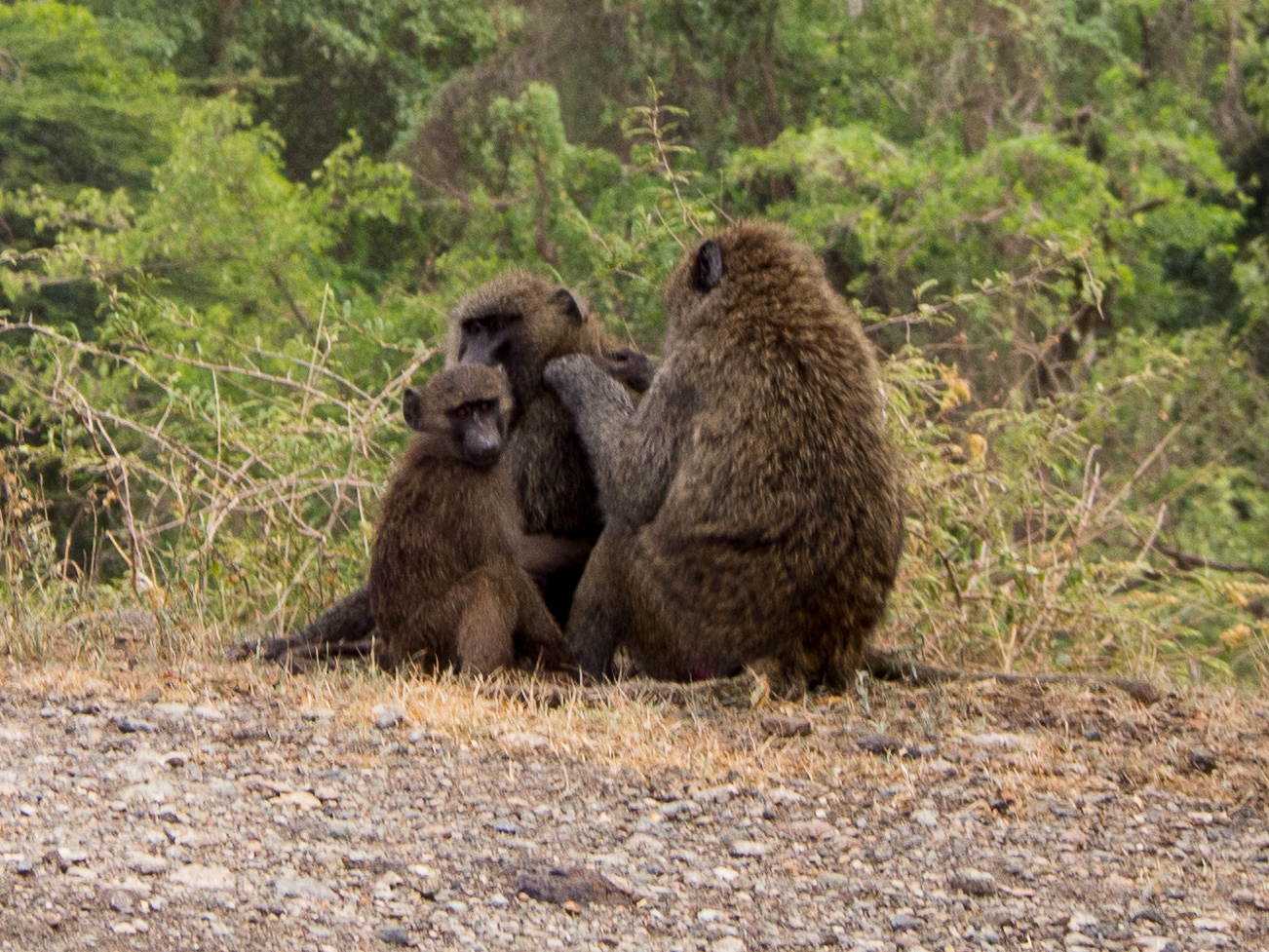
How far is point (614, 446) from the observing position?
4988 mm

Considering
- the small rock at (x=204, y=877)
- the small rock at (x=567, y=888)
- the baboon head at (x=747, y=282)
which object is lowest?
the small rock at (x=204, y=877)

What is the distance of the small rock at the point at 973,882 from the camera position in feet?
10.6

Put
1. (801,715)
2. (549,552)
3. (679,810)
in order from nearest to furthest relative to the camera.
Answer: (679,810), (801,715), (549,552)

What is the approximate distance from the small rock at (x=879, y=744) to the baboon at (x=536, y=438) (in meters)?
1.54

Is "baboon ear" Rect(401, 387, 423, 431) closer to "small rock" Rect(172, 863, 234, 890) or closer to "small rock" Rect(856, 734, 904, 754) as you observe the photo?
"small rock" Rect(856, 734, 904, 754)

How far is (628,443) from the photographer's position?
496 centimetres

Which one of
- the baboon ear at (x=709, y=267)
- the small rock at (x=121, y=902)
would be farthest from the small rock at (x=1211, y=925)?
the baboon ear at (x=709, y=267)

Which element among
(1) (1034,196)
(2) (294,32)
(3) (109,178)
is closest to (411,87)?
(2) (294,32)

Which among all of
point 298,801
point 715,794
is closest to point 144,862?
point 298,801

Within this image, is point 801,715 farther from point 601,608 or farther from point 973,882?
point 973,882

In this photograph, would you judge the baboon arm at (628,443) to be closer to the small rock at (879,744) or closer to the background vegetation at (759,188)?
the small rock at (879,744)

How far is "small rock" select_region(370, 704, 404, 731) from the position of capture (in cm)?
420

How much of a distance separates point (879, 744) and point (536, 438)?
1776 millimetres

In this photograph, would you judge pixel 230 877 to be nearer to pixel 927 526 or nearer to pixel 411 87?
pixel 927 526
